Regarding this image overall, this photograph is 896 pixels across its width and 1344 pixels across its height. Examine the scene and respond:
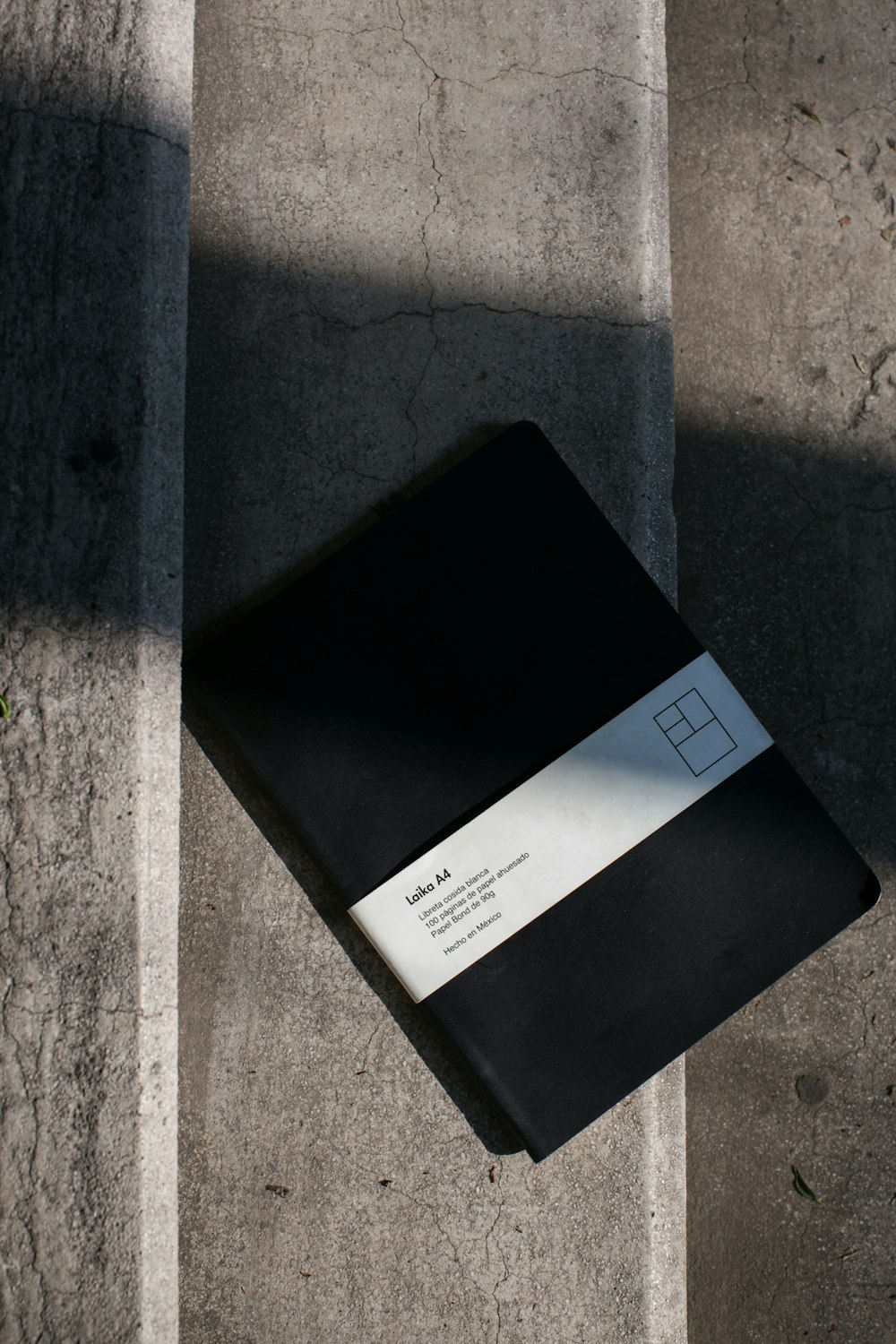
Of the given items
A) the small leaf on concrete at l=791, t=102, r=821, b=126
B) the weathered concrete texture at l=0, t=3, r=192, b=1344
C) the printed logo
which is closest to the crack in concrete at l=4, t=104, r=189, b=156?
the weathered concrete texture at l=0, t=3, r=192, b=1344

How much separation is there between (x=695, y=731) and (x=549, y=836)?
31 centimetres

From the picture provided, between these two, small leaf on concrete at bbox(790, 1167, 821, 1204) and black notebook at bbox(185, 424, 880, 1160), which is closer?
black notebook at bbox(185, 424, 880, 1160)

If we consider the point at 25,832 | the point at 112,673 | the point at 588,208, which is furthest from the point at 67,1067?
the point at 588,208

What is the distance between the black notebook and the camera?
146 cm

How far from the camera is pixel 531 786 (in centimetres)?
148

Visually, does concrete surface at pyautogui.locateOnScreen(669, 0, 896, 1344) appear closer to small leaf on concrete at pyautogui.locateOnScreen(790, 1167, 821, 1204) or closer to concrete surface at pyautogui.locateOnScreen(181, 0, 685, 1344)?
small leaf on concrete at pyautogui.locateOnScreen(790, 1167, 821, 1204)

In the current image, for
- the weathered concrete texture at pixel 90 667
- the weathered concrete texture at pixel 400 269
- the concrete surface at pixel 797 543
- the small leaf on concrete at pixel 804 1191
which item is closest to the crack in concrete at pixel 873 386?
the concrete surface at pixel 797 543

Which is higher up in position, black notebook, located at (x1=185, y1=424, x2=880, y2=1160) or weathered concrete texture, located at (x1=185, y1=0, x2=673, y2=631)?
weathered concrete texture, located at (x1=185, y1=0, x2=673, y2=631)

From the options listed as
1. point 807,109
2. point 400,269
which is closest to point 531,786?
point 400,269

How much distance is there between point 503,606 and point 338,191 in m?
0.80

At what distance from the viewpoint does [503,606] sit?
1.52 m

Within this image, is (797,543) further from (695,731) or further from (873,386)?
(695,731)

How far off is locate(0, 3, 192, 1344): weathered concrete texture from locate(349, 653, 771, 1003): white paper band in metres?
0.37

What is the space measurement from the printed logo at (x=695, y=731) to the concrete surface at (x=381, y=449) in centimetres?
28
